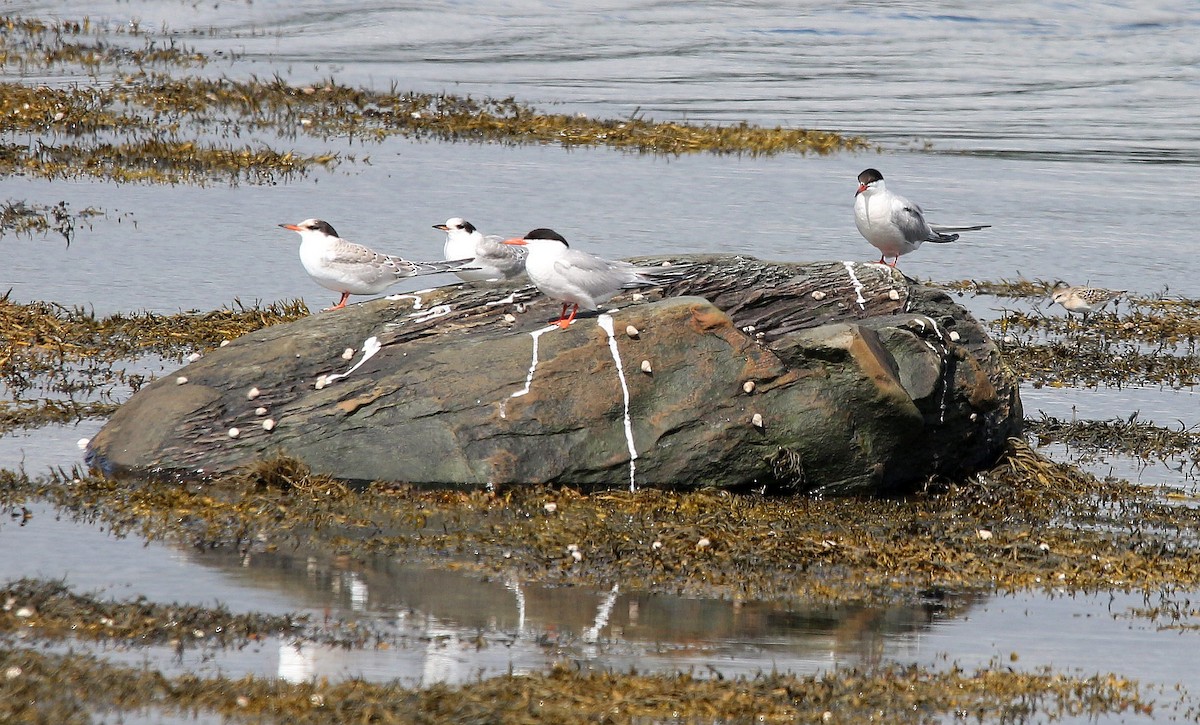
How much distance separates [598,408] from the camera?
11.3m

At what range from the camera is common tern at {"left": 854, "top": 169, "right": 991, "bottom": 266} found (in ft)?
50.2

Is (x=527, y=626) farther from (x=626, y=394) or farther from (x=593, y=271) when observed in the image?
(x=593, y=271)

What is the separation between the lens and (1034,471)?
40.1ft

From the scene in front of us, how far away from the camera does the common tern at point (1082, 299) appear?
18.2 metres

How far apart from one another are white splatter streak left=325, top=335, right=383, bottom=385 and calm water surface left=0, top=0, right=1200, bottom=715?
6.96 ft

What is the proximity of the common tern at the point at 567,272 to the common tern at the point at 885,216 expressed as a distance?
4.14 meters

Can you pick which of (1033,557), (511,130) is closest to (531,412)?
(1033,557)

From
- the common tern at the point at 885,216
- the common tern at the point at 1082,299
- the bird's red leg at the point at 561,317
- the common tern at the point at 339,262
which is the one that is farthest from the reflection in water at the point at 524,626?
the common tern at the point at 1082,299

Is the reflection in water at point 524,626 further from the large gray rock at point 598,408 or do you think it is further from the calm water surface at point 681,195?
the large gray rock at point 598,408

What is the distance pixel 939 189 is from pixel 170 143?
13.4 metres

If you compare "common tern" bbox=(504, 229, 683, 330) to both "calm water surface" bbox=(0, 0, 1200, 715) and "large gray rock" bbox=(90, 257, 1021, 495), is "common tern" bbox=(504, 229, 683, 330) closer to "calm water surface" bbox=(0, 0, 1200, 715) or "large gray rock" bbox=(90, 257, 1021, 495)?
"large gray rock" bbox=(90, 257, 1021, 495)

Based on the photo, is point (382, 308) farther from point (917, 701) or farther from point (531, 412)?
point (917, 701)

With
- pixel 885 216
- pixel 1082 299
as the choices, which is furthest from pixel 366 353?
pixel 1082 299

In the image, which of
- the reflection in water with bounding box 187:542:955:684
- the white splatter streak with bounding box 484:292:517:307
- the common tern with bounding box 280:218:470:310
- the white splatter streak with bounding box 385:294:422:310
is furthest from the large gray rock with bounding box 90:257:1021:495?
the reflection in water with bounding box 187:542:955:684
